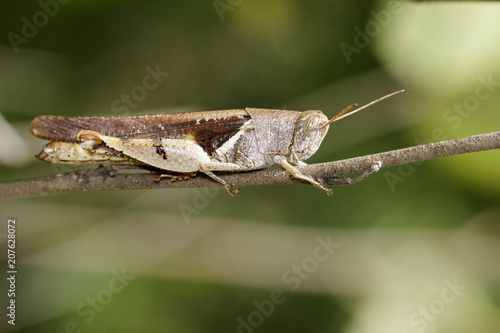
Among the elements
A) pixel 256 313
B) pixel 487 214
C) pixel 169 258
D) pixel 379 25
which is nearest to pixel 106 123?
pixel 169 258

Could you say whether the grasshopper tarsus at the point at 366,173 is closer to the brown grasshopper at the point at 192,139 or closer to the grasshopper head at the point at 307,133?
the brown grasshopper at the point at 192,139

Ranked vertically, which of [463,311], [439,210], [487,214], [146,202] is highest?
[146,202]

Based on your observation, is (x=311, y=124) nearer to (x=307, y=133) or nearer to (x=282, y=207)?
(x=307, y=133)

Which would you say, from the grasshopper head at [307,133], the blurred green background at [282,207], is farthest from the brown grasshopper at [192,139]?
the blurred green background at [282,207]

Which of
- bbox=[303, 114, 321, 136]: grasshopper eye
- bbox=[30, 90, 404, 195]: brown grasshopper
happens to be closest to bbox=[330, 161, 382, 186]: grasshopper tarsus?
bbox=[30, 90, 404, 195]: brown grasshopper

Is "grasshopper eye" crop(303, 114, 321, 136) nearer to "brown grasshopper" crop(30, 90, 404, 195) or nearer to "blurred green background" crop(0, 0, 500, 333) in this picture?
"brown grasshopper" crop(30, 90, 404, 195)

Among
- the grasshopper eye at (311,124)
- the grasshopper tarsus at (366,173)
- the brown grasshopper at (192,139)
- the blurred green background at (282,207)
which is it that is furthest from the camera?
the blurred green background at (282,207)

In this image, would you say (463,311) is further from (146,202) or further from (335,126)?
(146,202)
